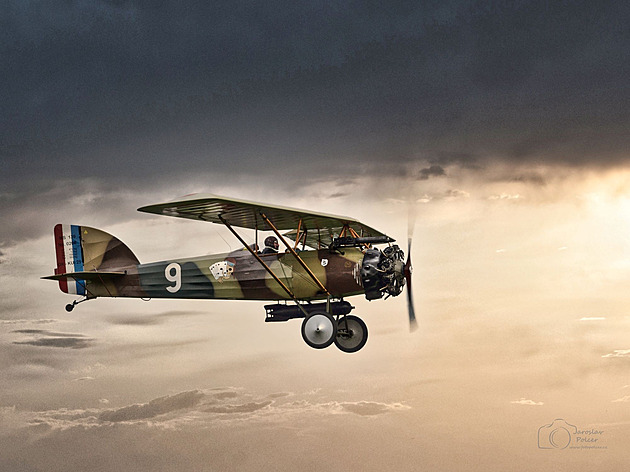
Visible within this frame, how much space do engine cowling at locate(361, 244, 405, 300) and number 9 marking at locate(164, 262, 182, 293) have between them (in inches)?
137

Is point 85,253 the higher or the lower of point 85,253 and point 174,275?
the higher

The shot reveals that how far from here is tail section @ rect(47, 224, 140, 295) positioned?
42.8 feet

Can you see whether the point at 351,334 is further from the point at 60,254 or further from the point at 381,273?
the point at 60,254

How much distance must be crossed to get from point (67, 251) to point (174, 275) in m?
2.51

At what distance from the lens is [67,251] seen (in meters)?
13.2

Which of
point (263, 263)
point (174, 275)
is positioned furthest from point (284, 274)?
point (174, 275)

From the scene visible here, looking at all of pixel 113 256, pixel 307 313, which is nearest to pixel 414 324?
pixel 307 313

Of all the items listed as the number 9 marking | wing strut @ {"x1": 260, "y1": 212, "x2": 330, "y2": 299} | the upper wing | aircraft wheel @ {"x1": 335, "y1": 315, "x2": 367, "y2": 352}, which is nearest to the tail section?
the number 9 marking

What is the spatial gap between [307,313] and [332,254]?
1.05 metres

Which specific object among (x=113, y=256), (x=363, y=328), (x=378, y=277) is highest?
(x=113, y=256)

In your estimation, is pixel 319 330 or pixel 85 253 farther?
pixel 85 253

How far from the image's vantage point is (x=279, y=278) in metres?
11.3

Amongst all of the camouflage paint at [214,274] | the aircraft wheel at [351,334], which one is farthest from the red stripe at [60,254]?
the aircraft wheel at [351,334]

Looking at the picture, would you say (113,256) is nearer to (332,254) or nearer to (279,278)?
(279,278)
